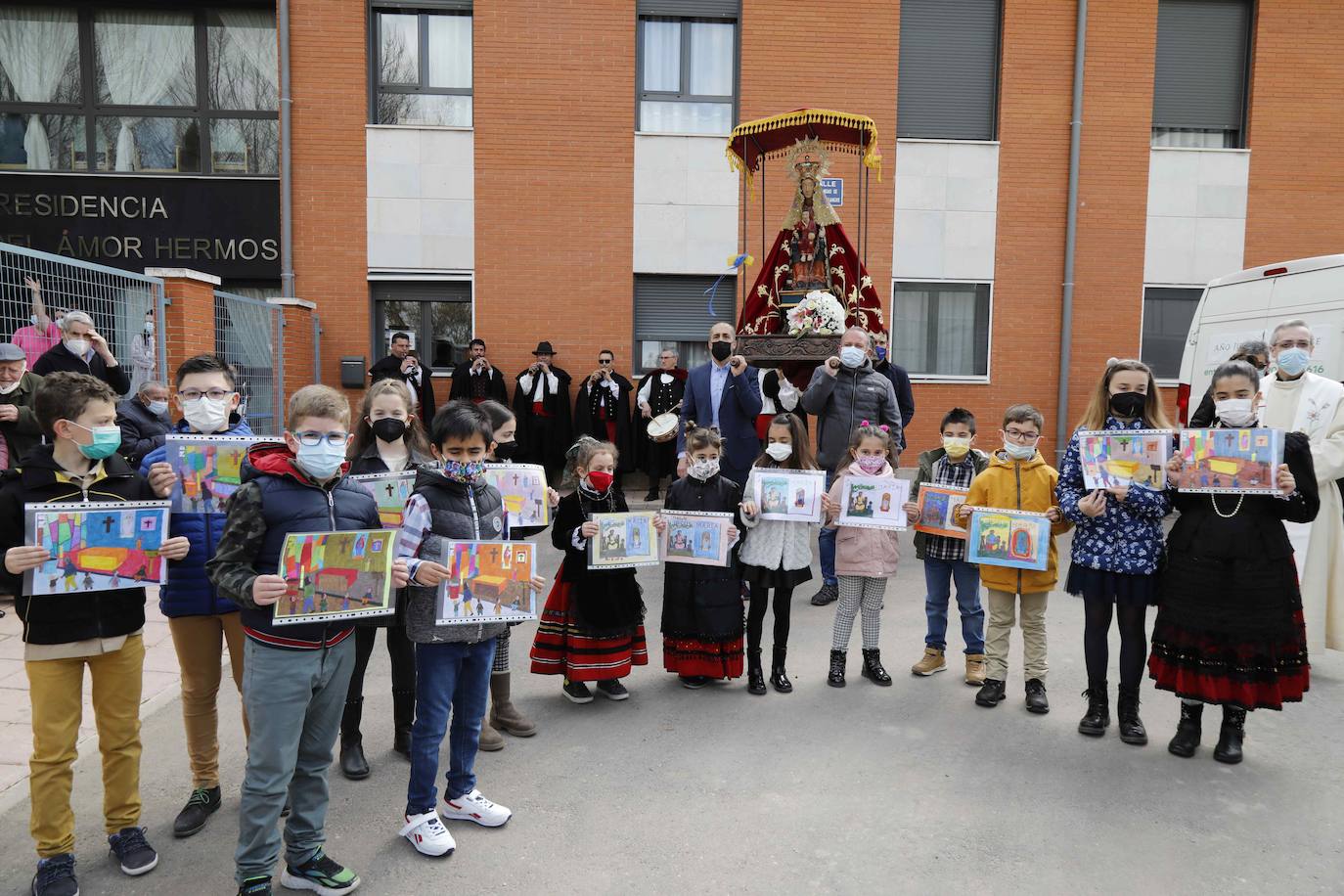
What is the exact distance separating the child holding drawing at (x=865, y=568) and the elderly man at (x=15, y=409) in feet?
18.2

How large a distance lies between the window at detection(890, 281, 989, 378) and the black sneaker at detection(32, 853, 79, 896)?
38.0 ft

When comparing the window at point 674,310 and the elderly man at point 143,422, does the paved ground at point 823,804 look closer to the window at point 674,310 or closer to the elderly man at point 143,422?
the elderly man at point 143,422

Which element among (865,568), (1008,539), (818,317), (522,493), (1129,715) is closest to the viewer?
(522,493)

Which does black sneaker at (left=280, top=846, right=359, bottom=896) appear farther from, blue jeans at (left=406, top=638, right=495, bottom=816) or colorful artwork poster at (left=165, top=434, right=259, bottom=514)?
colorful artwork poster at (left=165, top=434, right=259, bottom=514)

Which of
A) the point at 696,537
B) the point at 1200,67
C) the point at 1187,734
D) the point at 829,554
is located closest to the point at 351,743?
the point at 696,537

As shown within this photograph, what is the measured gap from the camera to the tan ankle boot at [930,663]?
5.54m

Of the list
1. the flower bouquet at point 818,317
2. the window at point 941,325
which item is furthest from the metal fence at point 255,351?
the window at point 941,325

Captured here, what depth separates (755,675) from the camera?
5.22 metres

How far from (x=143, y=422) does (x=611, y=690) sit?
3.64 meters

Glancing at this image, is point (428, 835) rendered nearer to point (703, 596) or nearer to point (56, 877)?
point (56, 877)

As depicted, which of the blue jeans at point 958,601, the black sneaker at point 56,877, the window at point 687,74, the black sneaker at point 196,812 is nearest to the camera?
the black sneaker at point 56,877

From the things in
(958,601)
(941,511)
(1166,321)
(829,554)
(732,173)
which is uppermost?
(732,173)

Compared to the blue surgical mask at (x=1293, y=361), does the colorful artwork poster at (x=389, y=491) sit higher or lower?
lower

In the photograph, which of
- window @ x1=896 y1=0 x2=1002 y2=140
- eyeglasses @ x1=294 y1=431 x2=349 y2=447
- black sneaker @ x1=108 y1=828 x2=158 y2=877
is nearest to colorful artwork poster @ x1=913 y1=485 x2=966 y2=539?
eyeglasses @ x1=294 y1=431 x2=349 y2=447
